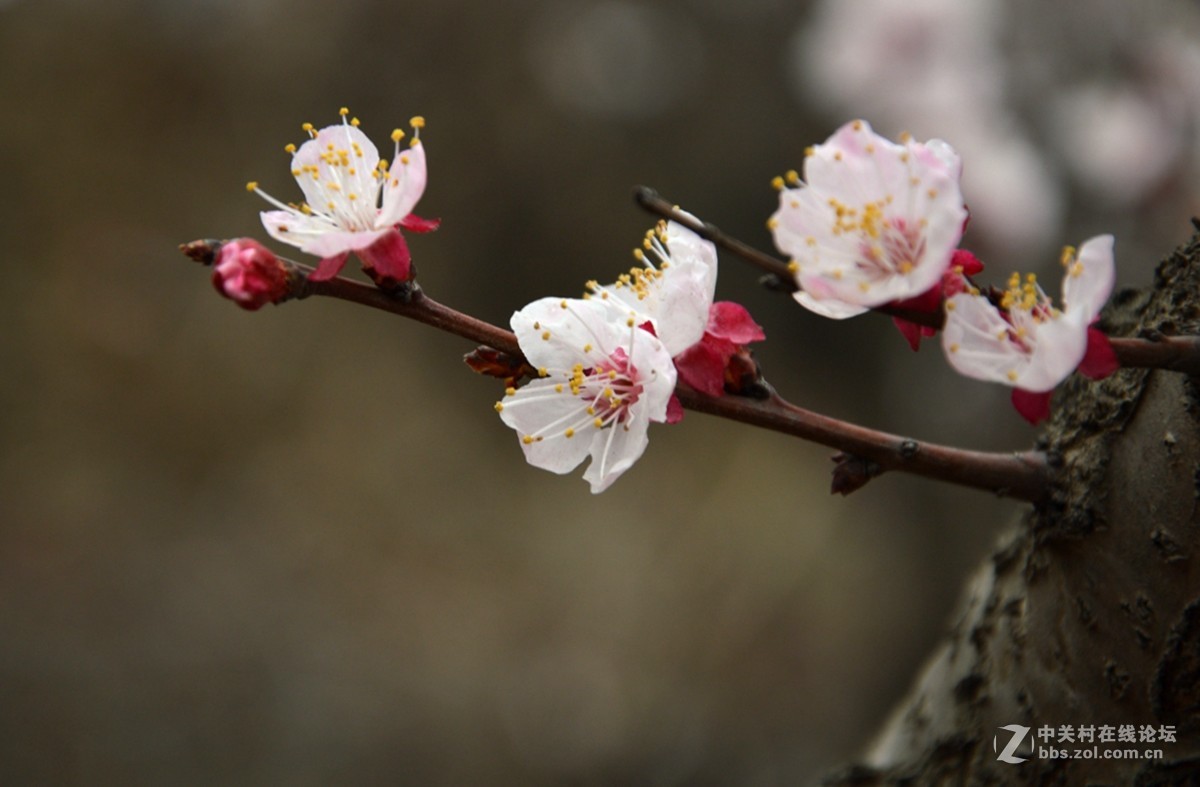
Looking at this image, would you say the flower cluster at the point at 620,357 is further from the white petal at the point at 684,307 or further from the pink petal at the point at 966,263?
the pink petal at the point at 966,263

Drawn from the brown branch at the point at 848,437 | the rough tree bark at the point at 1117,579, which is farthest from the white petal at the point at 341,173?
→ the rough tree bark at the point at 1117,579

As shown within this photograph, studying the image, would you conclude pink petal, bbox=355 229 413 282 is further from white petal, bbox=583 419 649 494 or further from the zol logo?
the zol logo

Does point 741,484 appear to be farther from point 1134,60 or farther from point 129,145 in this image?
point 129,145

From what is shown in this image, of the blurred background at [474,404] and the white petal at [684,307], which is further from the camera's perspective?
the blurred background at [474,404]

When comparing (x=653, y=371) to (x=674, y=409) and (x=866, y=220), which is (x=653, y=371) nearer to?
(x=674, y=409)

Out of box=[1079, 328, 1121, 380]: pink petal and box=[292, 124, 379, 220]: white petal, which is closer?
box=[1079, 328, 1121, 380]: pink petal

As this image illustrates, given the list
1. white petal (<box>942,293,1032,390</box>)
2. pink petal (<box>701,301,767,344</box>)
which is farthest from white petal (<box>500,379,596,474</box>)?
white petal (<box>942,293,1032,390</box>)

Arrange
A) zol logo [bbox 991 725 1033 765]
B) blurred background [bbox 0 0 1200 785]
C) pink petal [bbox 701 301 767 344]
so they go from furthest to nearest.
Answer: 1. blurred background [bbox 0 0 1200 785]
2. zol logo [bbox 991 725 1033 765]
3. pink petal [bbox 701 301 767 344]
